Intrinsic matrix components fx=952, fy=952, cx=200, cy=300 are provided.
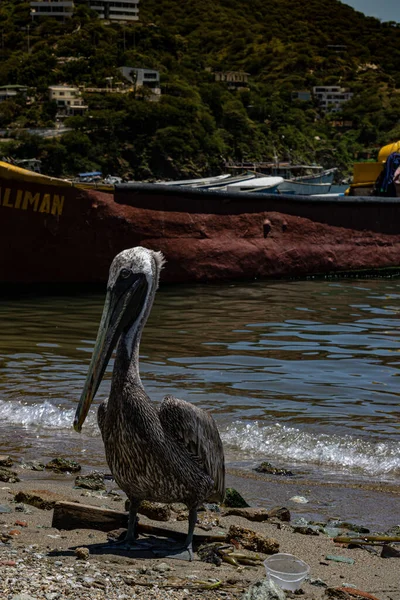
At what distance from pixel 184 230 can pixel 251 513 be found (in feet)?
39.5

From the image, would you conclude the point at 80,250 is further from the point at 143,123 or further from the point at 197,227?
the point at 143,123

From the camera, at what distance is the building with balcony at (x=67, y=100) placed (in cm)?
15588

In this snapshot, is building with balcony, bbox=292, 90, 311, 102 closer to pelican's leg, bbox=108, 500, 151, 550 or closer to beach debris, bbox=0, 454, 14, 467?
beach debris, bbox=0, 454, 14, 467

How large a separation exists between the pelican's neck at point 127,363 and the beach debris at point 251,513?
1189mm

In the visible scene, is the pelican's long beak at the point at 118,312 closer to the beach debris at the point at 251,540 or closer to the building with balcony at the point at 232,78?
the beach debris at the point at 251,540

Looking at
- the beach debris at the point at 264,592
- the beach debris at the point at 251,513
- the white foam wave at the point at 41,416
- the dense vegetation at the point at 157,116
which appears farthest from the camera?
the dense vegetation at the point at 157,116

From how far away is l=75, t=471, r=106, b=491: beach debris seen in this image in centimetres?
562

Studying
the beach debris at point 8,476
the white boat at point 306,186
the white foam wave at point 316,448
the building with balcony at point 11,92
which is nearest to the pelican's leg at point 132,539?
the beach debris at point 8,476

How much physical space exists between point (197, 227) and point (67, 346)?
6346mm

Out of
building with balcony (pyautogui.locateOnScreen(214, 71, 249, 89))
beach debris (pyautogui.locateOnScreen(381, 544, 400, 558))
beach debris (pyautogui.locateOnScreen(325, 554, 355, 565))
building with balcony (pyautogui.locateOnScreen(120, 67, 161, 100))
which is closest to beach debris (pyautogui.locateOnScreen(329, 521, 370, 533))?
beach debris (pyautogui.locateOnScreen(381, 544, 400, 558))

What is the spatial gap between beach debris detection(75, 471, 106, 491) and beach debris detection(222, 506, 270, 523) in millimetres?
848

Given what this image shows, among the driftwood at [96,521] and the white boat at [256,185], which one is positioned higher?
the white boat at [256,185]

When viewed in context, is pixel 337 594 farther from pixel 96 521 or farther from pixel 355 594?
pixel 96 521

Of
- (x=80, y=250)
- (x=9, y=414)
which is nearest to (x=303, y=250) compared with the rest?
(x=80, y=250)
